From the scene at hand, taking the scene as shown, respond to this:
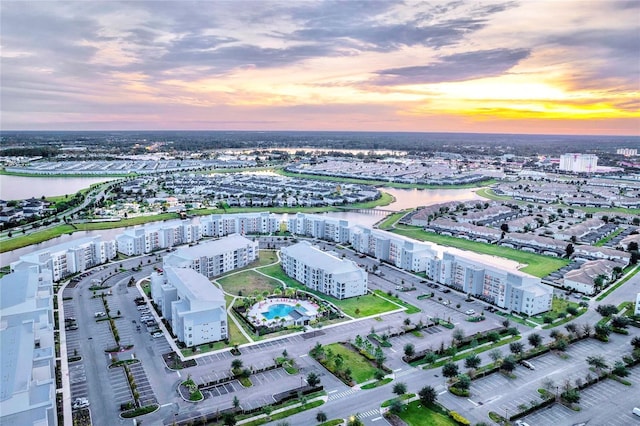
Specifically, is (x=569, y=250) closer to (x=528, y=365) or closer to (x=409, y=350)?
(x=528, y=365)

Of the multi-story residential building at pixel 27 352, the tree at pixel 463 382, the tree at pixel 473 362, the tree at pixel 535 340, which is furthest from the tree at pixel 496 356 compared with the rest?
the multi-story residential building at pixel 27 352

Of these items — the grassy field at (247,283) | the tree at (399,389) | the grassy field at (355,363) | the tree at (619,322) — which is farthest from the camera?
the grassy field at (247,283)

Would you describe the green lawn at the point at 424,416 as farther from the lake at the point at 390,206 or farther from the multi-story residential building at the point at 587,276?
the lake at the point at 390,206

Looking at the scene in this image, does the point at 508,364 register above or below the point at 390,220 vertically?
below

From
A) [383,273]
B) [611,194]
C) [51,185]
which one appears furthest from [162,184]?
[611,194]

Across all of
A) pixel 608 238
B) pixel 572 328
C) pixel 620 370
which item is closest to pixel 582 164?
pixel 608 238

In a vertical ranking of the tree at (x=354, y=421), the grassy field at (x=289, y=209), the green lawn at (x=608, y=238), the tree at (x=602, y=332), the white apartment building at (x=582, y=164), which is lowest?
the tree at (x=354, y=421)

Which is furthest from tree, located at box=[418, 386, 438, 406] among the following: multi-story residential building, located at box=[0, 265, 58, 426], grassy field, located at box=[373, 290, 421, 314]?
multi-story residential building, located at box=[0, 265, 58, 426]

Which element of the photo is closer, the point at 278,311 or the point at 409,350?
the point at 409,350
